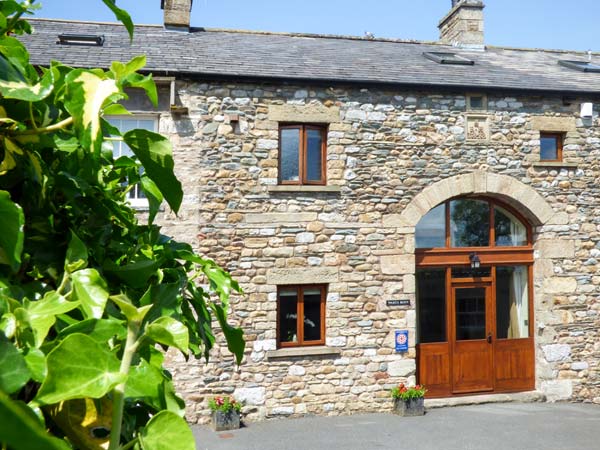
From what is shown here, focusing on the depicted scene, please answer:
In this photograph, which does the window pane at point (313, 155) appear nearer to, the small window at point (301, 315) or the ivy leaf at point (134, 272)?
the small window at point (301, 315)

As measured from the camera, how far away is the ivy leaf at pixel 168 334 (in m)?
0.59

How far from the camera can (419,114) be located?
32.3 feet

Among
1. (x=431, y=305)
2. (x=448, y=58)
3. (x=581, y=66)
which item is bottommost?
(x=431, y=305)

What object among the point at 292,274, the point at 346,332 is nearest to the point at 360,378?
the point at 346,332

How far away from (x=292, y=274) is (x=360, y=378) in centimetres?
211

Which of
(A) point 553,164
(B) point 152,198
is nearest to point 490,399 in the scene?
(A) point 553,164

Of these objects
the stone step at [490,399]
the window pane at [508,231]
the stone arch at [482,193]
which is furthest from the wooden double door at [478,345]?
the stone arch at [482,193]

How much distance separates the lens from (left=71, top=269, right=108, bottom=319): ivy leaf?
69 centimetres

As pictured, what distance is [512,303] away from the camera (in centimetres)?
1050

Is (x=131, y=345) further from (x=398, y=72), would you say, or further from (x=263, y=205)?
(x=398, y=72)

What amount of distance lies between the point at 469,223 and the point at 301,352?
3.94m

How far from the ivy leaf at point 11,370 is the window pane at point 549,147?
1099 cm

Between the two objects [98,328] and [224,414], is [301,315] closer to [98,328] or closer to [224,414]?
[224,414]

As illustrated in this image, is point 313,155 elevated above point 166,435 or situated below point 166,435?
above
